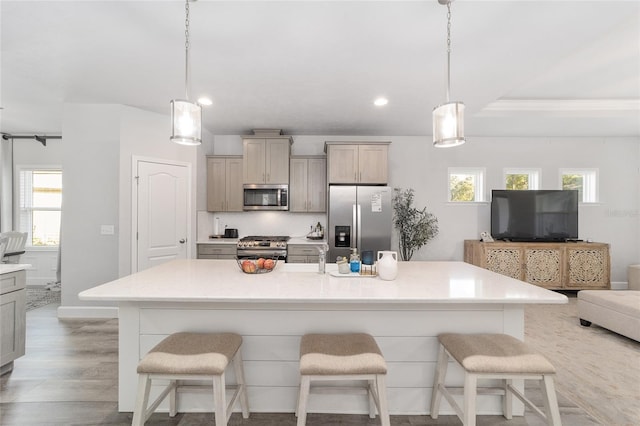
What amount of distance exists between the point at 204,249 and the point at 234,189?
1.07 m

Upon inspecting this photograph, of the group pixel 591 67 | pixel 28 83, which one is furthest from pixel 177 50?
pixel 591 67

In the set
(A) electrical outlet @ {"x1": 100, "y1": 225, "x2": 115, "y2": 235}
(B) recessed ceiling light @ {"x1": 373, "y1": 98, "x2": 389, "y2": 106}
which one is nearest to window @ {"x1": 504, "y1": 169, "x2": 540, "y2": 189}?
(B) recessed ceiling light @ {"x1": 373, "y1": 98, "x2": 389, "y2": 106}

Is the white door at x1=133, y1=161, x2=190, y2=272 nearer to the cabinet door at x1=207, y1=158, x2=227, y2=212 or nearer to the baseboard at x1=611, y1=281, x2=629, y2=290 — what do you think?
the cabinet door at x1=207, y1=158, x2=227, y2=212

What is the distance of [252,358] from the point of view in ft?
6.47

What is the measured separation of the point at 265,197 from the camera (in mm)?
4918

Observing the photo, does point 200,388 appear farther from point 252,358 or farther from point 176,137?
point 176,137

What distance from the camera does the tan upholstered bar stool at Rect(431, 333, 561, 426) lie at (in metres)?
1.47

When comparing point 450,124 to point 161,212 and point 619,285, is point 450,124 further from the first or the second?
point 619,285

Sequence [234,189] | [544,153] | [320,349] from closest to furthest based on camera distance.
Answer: [320,349] → [234,189] → [544,153]

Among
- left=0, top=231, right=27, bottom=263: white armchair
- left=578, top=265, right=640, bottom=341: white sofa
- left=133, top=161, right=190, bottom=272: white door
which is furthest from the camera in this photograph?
left=0, top=231, right=27, bottom=263: white armchair

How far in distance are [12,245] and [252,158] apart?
3541mm

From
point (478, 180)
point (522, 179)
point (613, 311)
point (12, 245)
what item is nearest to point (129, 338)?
point (12, 245)

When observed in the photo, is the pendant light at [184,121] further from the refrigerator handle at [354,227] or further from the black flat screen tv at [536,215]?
the black flat screen tv at [536,215]

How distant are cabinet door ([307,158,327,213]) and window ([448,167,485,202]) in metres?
2.22
